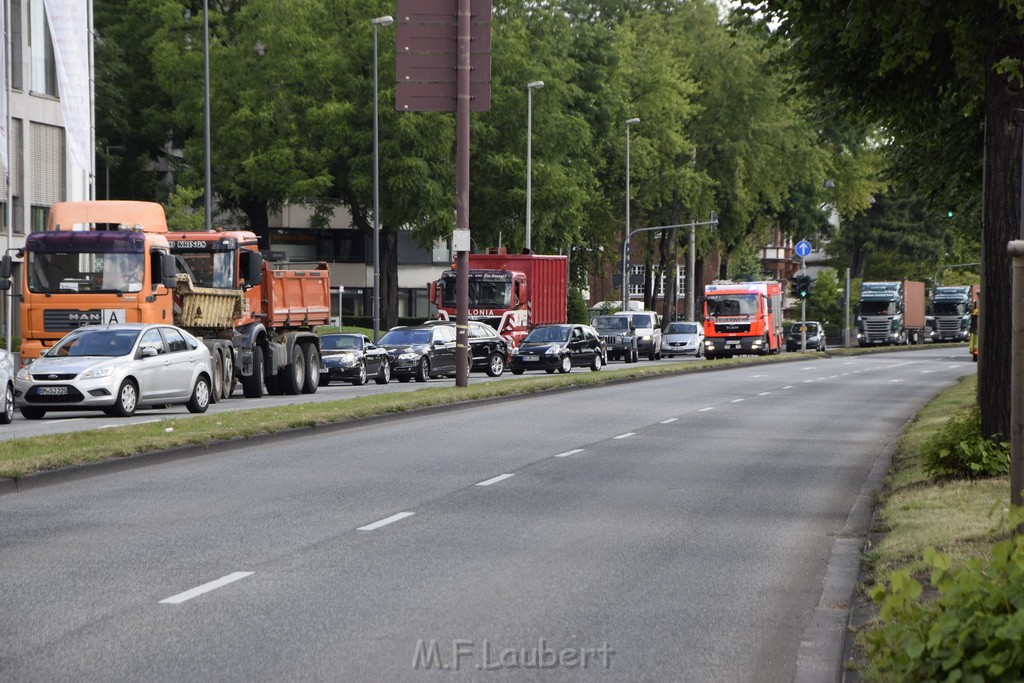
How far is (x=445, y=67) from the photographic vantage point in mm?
32312

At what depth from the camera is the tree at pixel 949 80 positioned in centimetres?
1422

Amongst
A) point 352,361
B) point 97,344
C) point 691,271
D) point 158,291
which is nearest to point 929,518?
point 97,344

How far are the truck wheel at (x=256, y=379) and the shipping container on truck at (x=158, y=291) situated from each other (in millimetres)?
21

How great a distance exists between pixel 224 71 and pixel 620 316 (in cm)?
1834

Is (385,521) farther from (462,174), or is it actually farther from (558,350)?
(558,350)

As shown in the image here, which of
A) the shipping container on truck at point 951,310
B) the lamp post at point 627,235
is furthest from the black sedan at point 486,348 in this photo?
the shipping container on truck at point 951,310

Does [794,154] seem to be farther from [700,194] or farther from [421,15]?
[421,15]

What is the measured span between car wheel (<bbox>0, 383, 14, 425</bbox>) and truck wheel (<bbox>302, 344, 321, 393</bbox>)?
40.1 feet

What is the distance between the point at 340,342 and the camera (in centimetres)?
4347

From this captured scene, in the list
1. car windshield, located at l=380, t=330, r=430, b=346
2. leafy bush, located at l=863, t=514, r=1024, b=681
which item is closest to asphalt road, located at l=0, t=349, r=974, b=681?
leafy bush, located at l=863, t=514, r=1024, b=681

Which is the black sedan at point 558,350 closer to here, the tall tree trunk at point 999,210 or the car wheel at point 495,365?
the car wheel at point 495,365

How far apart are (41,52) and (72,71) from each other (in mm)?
13831

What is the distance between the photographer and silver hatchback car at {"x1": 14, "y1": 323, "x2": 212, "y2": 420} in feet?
85.4

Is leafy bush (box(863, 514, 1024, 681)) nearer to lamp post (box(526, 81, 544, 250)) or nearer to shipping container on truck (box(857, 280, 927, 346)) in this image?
lamp post (box(526, 81, 544, 250))
